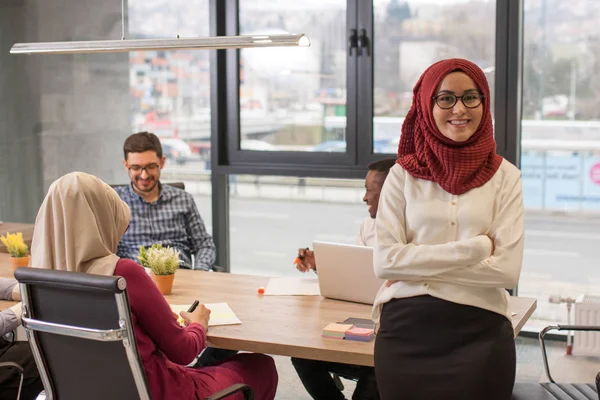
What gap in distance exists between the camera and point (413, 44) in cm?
512

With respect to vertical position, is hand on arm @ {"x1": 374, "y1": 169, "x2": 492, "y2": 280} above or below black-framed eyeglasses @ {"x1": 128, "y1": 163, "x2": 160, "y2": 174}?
below

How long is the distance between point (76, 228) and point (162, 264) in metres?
0.94

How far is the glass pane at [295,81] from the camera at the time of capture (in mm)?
5328

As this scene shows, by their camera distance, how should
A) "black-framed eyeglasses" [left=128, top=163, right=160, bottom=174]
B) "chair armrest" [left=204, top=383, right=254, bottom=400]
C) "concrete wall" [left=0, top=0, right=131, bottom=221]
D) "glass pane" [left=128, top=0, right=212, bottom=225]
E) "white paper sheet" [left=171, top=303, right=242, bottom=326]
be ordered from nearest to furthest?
1. "chair armrest" [left=204, top=383, right=254, bottom=400]
2. "white paper sheet" [left=171, top=303, right=242, bottom=326]
3. "black-framed eyeglasses" [left=128, top=163, right=160, bottom=174]
4. "glass pane" [left=128, top=0, right=212, bottom=225]
5. "concrete wall" [left=0, top=0, right=131, bottom=221]

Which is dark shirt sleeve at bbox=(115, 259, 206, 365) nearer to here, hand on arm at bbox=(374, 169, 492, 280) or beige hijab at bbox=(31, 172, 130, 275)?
beige hijab at bbox=(31, 172, 130, 275)

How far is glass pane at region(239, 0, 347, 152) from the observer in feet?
17.5

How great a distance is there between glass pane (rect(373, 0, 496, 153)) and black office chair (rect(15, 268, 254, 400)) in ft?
9.89

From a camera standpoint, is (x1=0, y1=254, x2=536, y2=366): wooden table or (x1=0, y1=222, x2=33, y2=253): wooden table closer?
(x1=0, y1=254, x2=536, y2=366): wooden table

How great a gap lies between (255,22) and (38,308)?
11.4 ft

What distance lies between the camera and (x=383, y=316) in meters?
2.28

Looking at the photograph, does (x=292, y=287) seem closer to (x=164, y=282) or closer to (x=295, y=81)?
(x=164, y=282)

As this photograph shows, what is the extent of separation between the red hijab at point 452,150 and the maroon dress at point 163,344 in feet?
2.83

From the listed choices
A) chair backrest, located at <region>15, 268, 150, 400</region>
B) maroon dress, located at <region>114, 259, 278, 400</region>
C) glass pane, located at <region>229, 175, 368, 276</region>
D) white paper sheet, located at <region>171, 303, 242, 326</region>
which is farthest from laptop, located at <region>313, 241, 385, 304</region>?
glass pane, located at <region>229, 175, 368, 276</region>

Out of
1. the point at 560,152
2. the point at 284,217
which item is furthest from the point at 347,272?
the point at 284,217
